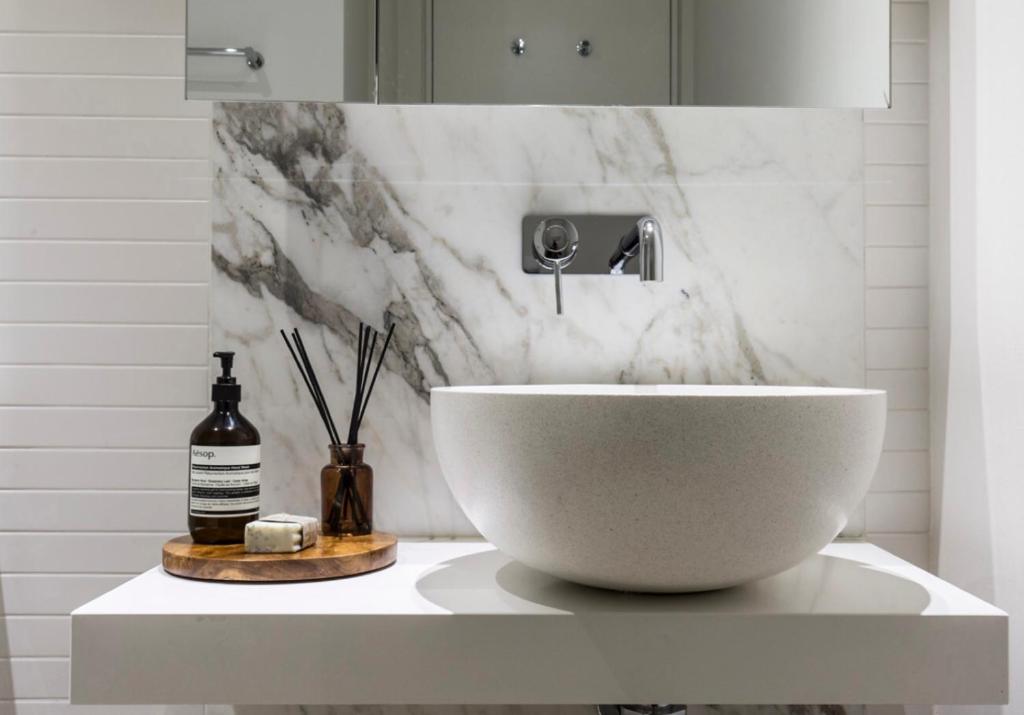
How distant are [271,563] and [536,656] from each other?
1.04 ft

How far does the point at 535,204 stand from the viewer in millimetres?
1228

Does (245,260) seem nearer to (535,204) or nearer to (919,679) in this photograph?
(535,204)

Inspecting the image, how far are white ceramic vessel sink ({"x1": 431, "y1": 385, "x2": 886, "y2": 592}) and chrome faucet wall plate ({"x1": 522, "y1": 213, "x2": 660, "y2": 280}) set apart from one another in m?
0.41

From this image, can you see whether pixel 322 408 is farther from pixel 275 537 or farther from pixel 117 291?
pixel 117 291

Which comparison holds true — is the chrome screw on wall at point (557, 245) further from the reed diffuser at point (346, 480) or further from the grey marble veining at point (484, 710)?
the grey marble veining at point (484, 710)

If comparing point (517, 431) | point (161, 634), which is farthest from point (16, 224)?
point (517, 431)

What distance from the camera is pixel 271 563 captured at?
94cm

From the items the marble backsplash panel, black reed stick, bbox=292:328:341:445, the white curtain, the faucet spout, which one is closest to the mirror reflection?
the marble backsplash panel

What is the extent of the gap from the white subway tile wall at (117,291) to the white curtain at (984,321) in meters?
0.06

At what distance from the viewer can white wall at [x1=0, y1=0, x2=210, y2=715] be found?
1.25m

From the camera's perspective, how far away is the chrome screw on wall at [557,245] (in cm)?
119

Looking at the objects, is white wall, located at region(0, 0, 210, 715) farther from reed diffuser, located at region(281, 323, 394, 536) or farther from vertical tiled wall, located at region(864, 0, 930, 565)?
vertical tiled wall, located at region(864, 0, 930, 565)

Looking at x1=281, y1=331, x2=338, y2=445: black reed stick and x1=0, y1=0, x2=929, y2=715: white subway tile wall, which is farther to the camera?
x1=0, y1=0, x2=929, y2=715: white subway tile wall

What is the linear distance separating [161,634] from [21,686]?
602 millimetres
